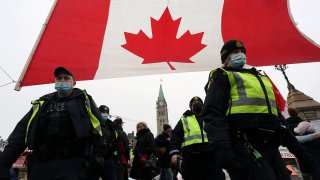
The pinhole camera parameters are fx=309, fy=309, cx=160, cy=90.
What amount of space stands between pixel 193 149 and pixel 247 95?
2137 mm

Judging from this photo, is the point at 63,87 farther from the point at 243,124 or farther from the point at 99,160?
the point at 243,124

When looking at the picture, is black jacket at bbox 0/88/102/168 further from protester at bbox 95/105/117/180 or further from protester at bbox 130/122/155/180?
protester at bbox 130/122/155/180

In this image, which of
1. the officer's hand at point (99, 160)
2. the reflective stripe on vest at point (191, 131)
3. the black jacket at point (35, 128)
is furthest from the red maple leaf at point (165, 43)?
the officer's hand at point (99, 160)

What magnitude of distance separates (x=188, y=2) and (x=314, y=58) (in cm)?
243

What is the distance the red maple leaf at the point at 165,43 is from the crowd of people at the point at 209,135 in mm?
1730

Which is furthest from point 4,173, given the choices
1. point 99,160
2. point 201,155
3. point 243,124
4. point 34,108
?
point 201,155

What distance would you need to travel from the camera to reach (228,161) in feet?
6.46

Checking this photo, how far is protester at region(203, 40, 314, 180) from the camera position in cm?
205

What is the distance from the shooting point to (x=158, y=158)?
621 centimetres

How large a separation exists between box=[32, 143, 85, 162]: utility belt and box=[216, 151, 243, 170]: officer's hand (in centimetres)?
142

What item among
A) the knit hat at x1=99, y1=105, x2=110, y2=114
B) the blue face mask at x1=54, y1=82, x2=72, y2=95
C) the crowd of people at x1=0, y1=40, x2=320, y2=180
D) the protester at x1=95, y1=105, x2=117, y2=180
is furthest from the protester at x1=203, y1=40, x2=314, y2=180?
the knit hat at x1=99, y1=105, x2=110, y2=114

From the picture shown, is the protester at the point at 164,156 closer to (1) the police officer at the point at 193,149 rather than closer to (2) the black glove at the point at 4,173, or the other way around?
(1) the police officer at the point at 193,149

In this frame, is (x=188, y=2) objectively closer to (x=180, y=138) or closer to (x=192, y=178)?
(x=180, y=138)

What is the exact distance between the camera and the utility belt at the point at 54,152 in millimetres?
2746
